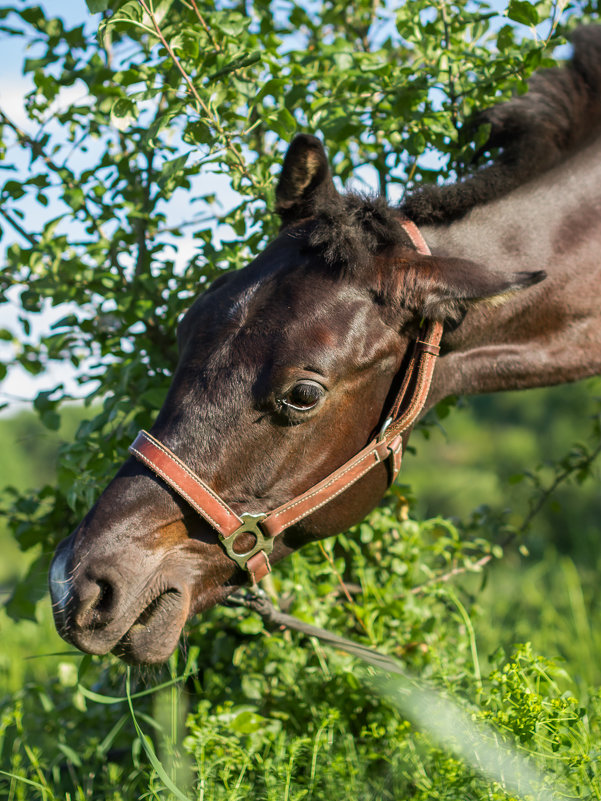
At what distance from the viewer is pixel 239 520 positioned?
2059 millimetres

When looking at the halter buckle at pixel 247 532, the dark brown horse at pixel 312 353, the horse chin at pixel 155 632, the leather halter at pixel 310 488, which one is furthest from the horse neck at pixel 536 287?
the horse chin at pixel 155 632

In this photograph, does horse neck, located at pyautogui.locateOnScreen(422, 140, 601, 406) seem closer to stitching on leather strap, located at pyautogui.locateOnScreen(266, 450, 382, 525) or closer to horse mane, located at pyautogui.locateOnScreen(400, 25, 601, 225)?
horse mane, located at pyautogui.locateOnScreen(400, 25, 601, 225)

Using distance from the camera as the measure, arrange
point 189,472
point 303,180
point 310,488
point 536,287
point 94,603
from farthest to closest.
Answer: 1. point 536,287
2. point 303,180
3. point 310,488
4. point 189,472
5. point 94,603

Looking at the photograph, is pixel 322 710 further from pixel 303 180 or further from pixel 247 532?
pixel 303 180

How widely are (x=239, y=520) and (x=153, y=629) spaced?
15.5 inches

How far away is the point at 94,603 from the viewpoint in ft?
6.19

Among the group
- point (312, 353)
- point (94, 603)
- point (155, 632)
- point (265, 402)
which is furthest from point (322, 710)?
point (312, 353)

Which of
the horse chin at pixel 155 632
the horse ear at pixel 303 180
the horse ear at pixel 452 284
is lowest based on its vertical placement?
the horse chin at pixel 155 632

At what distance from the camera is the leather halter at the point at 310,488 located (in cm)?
200

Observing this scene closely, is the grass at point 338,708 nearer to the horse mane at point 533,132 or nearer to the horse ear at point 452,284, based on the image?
the horse ear at point 452,284

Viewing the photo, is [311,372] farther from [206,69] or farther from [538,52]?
[538,52]

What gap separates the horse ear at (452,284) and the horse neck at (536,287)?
0.71ft

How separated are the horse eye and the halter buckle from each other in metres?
0.35

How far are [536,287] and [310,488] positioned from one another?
43.3 inches
